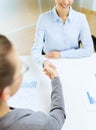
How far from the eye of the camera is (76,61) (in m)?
1.44

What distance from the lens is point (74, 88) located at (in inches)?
46.8

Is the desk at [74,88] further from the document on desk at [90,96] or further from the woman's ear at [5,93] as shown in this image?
the woman's ear at [5,93]

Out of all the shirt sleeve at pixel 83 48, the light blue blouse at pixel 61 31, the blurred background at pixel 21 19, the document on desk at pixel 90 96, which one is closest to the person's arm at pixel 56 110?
the document on desk at pixel 90 96

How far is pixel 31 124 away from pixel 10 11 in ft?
8.35

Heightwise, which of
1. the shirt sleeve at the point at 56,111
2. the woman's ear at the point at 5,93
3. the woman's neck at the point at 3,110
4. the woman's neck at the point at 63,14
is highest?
the woman's neck at the point at 63,14

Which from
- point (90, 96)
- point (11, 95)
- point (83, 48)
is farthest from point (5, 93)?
point (83, 48)

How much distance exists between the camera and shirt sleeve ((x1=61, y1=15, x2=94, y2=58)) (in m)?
1.60

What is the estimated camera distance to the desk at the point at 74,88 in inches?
39.3

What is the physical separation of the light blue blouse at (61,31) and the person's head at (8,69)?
3.19 ft

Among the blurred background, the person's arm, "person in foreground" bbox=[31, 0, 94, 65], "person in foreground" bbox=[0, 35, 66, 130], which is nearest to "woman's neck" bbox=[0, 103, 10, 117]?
"person in foreground" bbox=[0, 35, 66, 130]

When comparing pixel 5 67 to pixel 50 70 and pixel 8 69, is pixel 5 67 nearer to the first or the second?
pixel 8 69

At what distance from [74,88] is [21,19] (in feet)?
7.48

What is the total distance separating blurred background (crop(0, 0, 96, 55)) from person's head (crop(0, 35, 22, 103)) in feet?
7.29

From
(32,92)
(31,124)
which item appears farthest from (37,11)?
(31,124)
